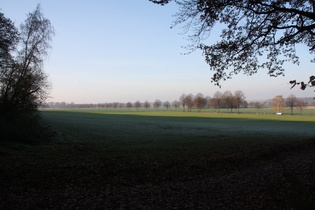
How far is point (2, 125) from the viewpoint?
17.1m

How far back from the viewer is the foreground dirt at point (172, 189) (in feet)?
21.4

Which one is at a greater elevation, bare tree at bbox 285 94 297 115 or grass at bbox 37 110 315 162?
bare tree at bbox 285 94 297 115

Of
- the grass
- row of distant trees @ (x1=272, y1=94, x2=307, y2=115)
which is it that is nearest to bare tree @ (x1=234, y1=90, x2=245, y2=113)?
row of distant trees @ (x1=272, y1=94, x2=307, y2=115)

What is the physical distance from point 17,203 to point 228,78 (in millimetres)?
9690

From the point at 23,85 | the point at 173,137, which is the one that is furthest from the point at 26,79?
the point at 173,137

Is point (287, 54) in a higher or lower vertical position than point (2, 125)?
higher

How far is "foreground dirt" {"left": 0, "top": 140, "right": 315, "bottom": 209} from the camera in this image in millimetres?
6520

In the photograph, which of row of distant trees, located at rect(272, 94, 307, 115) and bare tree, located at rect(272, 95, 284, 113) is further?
bare tree, located at rect(272, 95, 284, 113)

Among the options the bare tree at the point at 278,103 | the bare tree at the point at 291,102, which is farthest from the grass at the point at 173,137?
the bare tree at the point at 278,103

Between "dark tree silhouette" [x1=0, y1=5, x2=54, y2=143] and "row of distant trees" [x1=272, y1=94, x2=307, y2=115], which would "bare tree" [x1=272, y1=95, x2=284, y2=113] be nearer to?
"row of distant trees" [x1=272, y1=94, x2=307, y2=115]

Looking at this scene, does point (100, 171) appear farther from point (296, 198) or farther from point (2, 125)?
point (2, 125)

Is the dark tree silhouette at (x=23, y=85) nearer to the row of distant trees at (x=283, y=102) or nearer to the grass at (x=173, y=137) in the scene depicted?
the grass at (x=173, y=137)

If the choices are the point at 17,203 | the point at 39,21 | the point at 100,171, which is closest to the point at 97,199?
the point at 17,203

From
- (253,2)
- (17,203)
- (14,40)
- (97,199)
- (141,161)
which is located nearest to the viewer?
(17,203)
